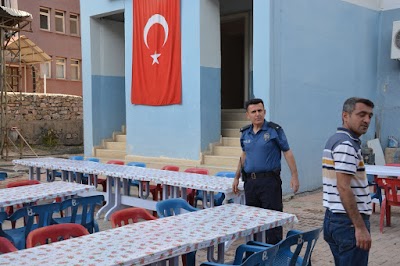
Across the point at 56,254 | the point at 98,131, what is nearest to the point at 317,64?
the point at 98,131

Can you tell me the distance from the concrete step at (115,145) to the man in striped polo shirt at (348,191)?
8961 mm

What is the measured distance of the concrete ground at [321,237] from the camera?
15.5 feet

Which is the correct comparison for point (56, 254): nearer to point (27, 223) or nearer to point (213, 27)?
point (27, 223)

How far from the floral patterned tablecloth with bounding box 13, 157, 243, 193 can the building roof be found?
10317 mm

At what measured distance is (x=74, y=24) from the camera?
950 inches

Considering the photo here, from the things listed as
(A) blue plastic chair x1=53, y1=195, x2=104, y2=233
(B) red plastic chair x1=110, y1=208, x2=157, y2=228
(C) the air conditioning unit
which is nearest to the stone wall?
(C) the air conditioning unit

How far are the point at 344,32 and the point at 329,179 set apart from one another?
7.37 meters

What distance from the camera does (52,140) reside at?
58.0 ft

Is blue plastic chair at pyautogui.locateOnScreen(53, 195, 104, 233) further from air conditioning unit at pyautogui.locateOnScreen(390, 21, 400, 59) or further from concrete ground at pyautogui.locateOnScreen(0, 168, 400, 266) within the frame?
air conditioning unit at pyautogui.locateOnScreen(390, 21, 400, 59)

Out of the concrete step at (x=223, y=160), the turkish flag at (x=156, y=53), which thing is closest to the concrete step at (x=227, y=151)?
the concrete step at (x=223, y=160)

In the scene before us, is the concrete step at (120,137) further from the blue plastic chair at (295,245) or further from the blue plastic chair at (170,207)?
the blue plastic chair at (295,245)

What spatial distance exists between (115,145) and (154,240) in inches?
351

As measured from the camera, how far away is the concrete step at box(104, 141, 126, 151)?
11.5 metres

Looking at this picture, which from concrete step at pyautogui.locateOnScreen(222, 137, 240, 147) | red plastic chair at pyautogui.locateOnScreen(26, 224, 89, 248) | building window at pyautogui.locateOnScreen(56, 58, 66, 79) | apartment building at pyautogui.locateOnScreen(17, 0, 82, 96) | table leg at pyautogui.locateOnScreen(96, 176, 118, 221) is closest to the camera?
red plastic chair at pyautogui.locateOnScreen(26, 224, 89, 248)
